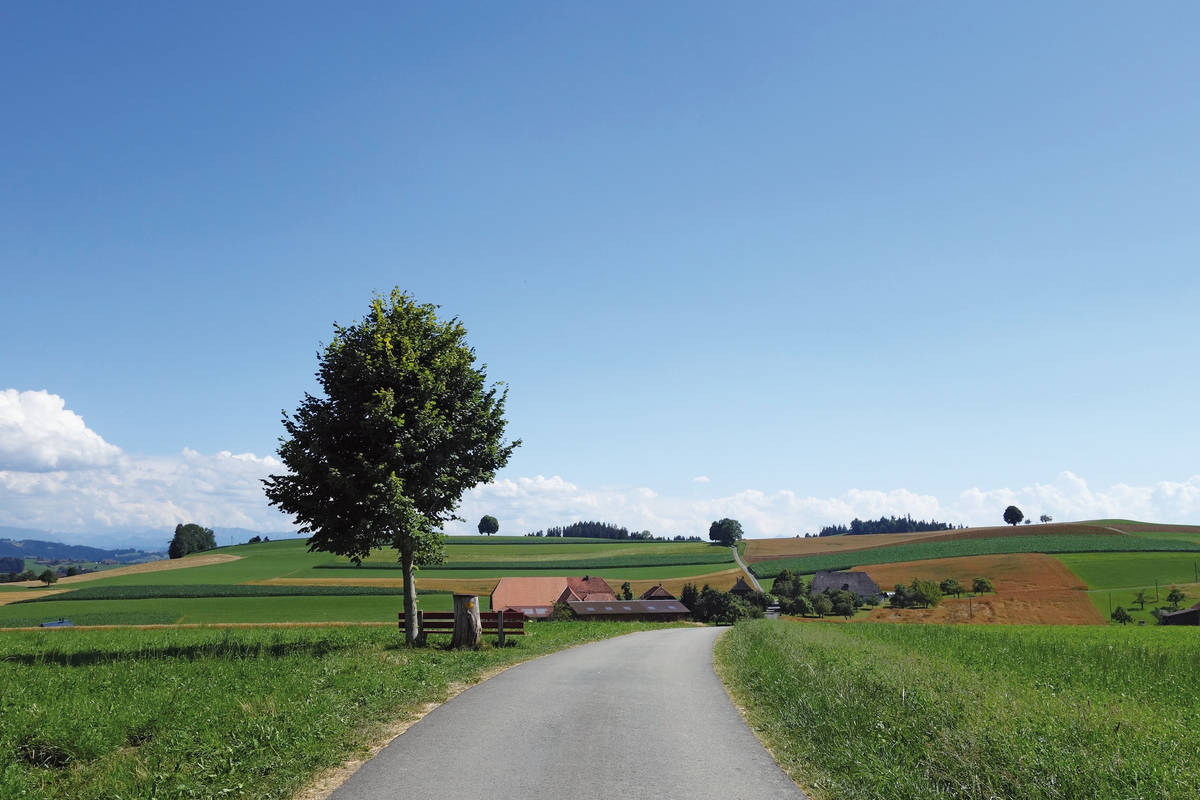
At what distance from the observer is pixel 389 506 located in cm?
2222

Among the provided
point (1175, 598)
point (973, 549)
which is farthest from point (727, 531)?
point (1175, 598)

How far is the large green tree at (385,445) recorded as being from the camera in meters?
22.8

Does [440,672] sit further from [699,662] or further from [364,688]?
[699,662]

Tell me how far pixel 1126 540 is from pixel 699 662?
130445 mm

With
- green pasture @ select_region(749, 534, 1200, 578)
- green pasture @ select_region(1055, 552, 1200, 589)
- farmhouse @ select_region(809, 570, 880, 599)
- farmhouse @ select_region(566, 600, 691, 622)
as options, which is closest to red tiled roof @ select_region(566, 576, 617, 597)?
farmhouse @ select_region(566, 600, 691, 622)

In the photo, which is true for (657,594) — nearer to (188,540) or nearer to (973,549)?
(973,549)

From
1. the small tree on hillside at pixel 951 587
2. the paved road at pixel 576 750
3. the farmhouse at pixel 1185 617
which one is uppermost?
the paved road at pixel 576 750

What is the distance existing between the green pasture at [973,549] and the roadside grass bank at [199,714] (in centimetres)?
10892

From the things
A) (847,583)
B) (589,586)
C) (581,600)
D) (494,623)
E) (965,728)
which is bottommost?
(847,583)

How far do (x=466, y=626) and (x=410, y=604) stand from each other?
2.43 meters

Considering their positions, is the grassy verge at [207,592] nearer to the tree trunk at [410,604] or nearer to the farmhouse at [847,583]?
the farmhouse at [847,583]

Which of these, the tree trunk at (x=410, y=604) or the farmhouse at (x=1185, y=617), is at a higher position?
the tree trunk at (x=410, y=604)

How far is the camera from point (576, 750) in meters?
9.88

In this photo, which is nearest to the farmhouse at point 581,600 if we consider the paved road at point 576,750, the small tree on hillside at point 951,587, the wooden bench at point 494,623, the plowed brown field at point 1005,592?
the plowed brown field at point 1005,592
